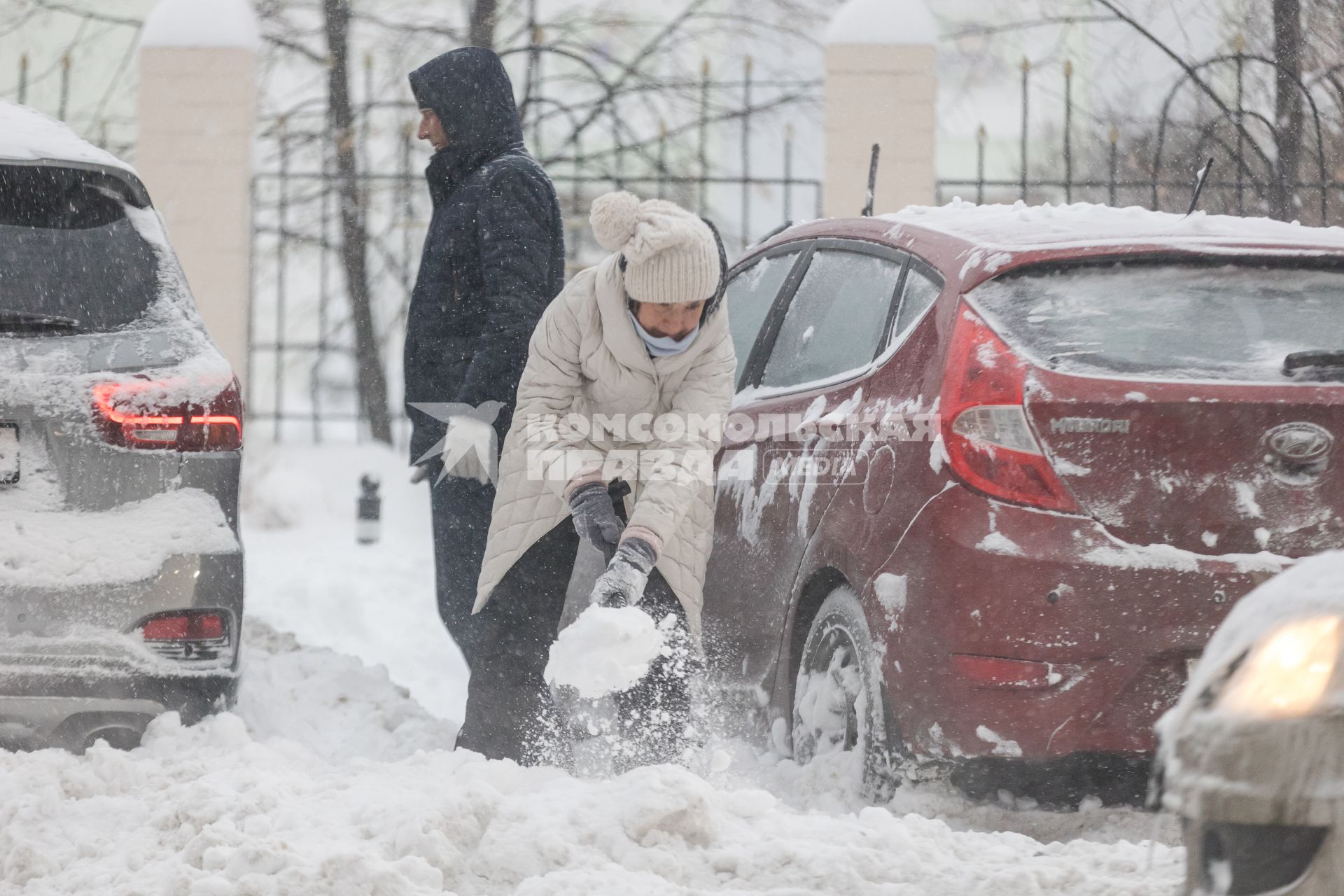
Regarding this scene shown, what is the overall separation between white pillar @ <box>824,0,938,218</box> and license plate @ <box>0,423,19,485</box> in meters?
7.35

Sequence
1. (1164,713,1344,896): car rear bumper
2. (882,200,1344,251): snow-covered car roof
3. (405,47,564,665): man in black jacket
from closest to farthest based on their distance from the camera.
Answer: (1164,713,1344,896): car rear bumper → (882,200,1344,251): snow-covered car roof → (405,47,564,665): man in black jacket

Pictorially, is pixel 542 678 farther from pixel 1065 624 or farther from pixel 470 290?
pixel 1065 624

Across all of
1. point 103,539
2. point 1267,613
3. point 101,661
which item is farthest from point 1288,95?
point 1267,613

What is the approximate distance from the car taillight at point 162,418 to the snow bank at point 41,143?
683 mm

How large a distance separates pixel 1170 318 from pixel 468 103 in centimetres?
228

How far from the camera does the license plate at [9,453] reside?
3.59 meters

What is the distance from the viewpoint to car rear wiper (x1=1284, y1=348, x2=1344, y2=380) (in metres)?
3.33

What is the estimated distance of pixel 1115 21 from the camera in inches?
475

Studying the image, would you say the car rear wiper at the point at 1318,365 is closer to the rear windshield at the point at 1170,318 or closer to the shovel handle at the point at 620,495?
the rear windshield at the point at 1170,318

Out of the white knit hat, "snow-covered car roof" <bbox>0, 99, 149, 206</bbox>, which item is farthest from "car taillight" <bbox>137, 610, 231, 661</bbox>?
the white knit hat

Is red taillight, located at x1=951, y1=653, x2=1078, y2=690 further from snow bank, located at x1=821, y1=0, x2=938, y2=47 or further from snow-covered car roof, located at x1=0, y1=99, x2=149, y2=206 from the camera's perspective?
snow bank, located at x1=821, y1=0, x2=938, y2=47

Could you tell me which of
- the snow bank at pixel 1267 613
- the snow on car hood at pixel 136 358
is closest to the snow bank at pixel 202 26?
the snow on car hood at pixel 136 358

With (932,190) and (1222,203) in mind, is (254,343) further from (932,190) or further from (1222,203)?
(1222,203)

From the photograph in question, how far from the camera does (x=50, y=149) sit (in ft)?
13.0
